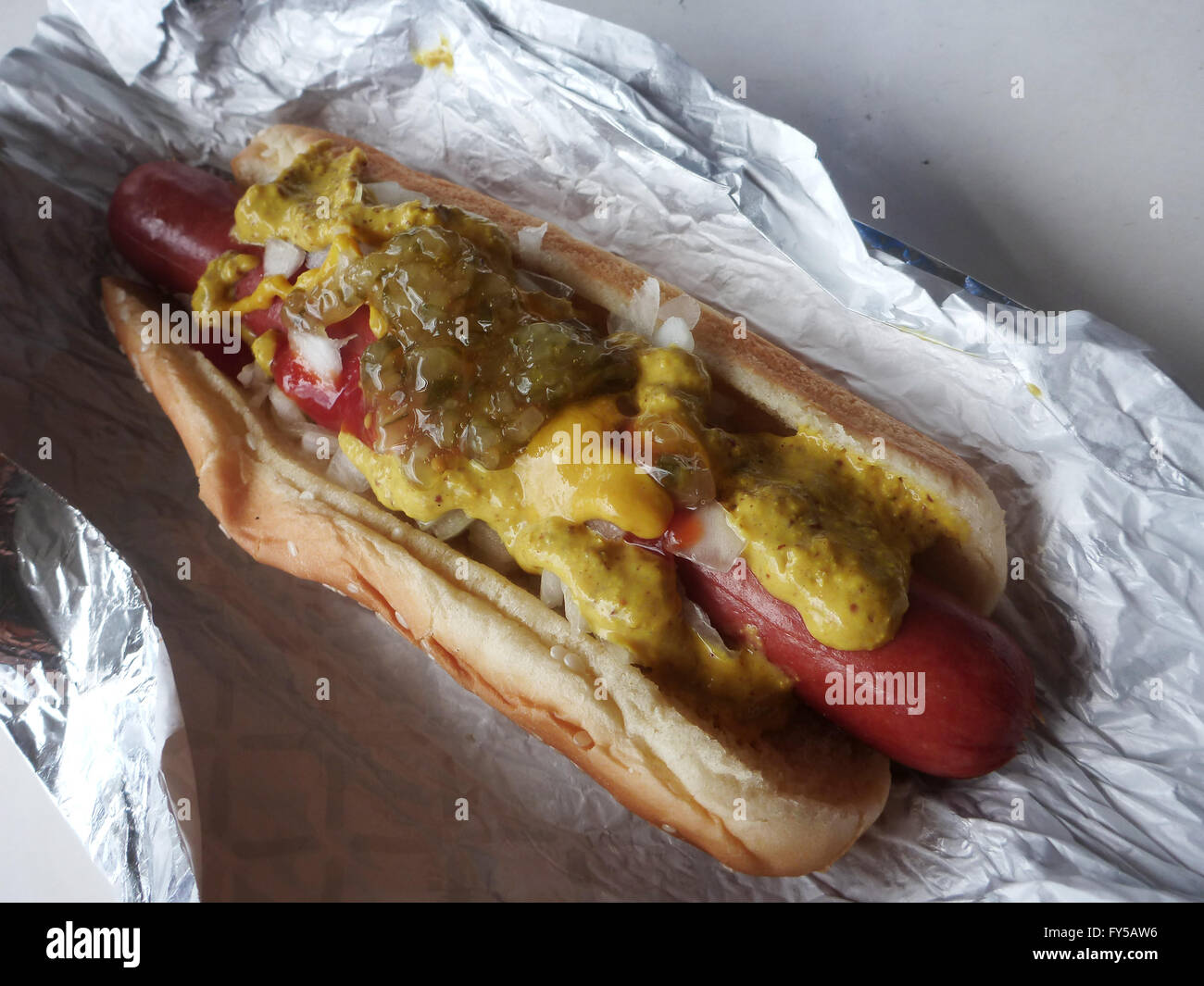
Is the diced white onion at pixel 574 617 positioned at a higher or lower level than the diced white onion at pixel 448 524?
lower

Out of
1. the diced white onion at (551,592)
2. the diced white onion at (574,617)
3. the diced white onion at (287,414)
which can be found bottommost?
the diced white onion at (574,617)

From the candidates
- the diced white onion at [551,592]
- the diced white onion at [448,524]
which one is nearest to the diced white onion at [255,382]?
the diced white onion at [448,524]

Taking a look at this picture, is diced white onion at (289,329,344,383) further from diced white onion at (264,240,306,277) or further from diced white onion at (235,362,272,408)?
diced white onion at (235,362,272,408)

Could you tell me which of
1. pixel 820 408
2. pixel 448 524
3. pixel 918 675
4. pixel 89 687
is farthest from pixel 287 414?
pixel 918 675

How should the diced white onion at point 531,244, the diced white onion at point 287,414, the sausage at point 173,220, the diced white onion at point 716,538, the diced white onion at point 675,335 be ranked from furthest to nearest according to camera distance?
the sausage at point 173,220 → the diced white onion at point 287,414 → the diced white onion at point 531,244 → the diced white onion at point 675,335 → the diced white onion at point 716,538

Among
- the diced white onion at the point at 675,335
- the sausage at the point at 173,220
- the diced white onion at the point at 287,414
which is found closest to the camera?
the diced white onion at the point at 675,335

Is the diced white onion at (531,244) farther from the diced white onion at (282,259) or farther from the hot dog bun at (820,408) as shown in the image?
the diced white onion at (282,259)
